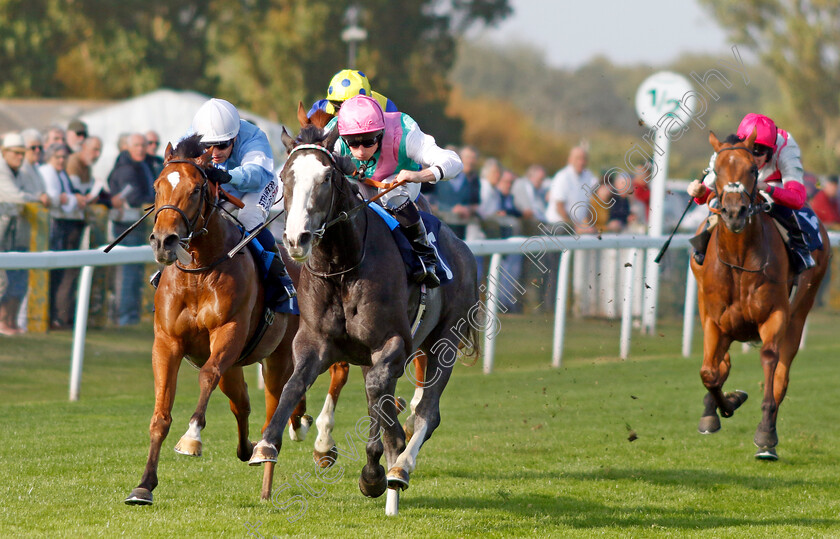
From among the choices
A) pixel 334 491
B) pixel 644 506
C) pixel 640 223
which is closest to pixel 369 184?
pixel 334 491

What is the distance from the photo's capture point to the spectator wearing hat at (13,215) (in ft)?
25.1

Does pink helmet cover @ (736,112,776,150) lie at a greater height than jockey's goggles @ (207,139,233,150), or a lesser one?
greater

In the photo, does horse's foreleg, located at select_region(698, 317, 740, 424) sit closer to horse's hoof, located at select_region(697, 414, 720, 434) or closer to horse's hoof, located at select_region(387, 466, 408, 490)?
horse's hoof, located at select_region(697, 414, 720, 434)

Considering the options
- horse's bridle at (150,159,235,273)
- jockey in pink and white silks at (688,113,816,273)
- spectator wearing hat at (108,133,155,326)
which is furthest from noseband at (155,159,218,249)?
spectator wearing hat at (108,133,155,326)

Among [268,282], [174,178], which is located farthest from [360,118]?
[268,282]

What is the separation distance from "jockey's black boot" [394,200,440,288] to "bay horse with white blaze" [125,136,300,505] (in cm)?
80

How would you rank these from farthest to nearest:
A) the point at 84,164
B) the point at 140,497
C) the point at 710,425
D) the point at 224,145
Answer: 1. the point at 84,164
2. the point at 710,425
3. the point at 224,145
4. the point at 140,497

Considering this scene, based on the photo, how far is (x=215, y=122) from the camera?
5.58 meters

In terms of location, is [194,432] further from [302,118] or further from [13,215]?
[13,215]

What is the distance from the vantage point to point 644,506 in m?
5.52

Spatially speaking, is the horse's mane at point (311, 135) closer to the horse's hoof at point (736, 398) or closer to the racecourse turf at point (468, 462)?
the racecourse turf at point (468, 462)

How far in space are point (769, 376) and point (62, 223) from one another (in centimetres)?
543

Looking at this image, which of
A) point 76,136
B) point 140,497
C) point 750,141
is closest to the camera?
point 140,497

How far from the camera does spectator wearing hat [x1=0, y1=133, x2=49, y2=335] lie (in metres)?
7.65
